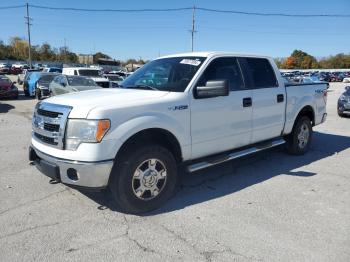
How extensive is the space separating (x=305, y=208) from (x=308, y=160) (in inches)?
102

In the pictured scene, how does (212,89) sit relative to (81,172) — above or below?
above

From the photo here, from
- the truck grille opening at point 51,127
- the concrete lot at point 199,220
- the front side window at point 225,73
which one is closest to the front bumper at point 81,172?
the truck grille opening at point 51,127

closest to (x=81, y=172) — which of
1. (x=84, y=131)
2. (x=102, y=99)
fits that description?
(x=84, y=131)

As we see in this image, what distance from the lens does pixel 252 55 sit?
6.02m

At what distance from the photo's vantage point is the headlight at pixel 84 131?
388 cm

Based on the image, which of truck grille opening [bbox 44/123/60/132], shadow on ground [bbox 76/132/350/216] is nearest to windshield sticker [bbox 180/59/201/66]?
shadow on ground [bbox 76/132/350/216]

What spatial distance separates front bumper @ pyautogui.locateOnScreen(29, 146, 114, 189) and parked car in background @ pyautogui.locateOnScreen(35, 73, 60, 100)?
16105mm

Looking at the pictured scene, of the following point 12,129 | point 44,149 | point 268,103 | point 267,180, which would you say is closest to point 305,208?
point 267,180

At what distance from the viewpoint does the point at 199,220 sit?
418cm

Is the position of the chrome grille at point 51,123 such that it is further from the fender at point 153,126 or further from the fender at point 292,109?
the fender at point 292,109

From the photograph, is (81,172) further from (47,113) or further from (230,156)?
(230,156)

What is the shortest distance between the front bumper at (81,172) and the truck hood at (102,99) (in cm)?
53

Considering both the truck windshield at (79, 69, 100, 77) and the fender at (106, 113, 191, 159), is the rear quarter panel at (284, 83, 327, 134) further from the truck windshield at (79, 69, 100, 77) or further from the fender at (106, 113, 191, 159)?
the truck windshield at (79, 69, 100, 77)

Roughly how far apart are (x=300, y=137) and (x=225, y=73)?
2.71 m
